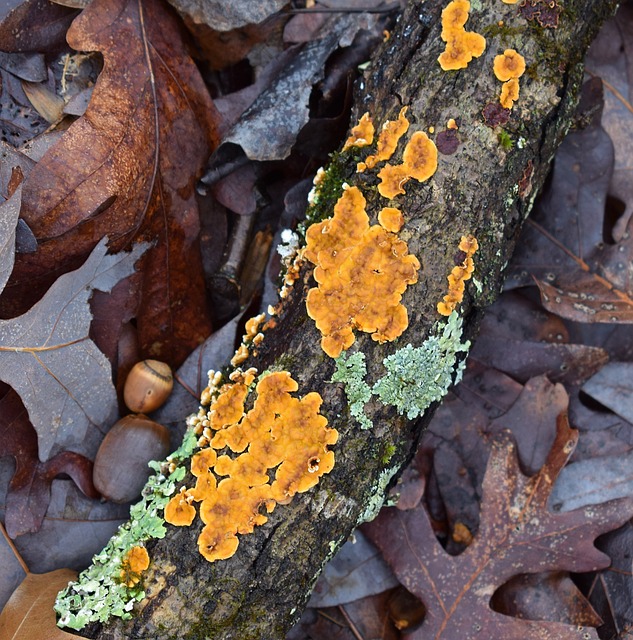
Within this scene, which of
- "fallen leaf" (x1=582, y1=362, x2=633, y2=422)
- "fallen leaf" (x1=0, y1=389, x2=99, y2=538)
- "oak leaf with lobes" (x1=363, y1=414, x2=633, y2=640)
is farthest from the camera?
"fallen leaf" (x1=582, y1=362, x2=633, y2=422)

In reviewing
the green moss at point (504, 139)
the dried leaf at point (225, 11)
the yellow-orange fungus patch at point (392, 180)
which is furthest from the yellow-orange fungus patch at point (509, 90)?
the dried leaf at point (225, 11)

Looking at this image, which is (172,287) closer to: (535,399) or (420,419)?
(420,419)

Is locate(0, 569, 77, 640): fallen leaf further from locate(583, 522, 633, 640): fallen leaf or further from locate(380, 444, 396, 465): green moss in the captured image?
locate(583, 522, 633, 640): fallen leaf

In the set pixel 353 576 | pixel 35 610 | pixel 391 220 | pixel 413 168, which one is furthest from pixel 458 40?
pixel 35 610

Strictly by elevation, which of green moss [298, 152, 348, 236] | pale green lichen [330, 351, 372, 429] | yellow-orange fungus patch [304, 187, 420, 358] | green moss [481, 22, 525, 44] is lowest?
pale green lichen [330, 351, 372, 429]

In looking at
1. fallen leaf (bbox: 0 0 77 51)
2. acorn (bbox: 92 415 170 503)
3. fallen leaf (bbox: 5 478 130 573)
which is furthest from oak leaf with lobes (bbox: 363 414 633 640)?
fallen leaf (bbox: 0 0 77 51)

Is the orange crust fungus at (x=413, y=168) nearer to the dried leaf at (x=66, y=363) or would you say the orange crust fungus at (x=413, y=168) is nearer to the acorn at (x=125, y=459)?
the dried leaf at (x=66, y=363)

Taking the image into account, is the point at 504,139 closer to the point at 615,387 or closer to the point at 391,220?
the point at 391,220
